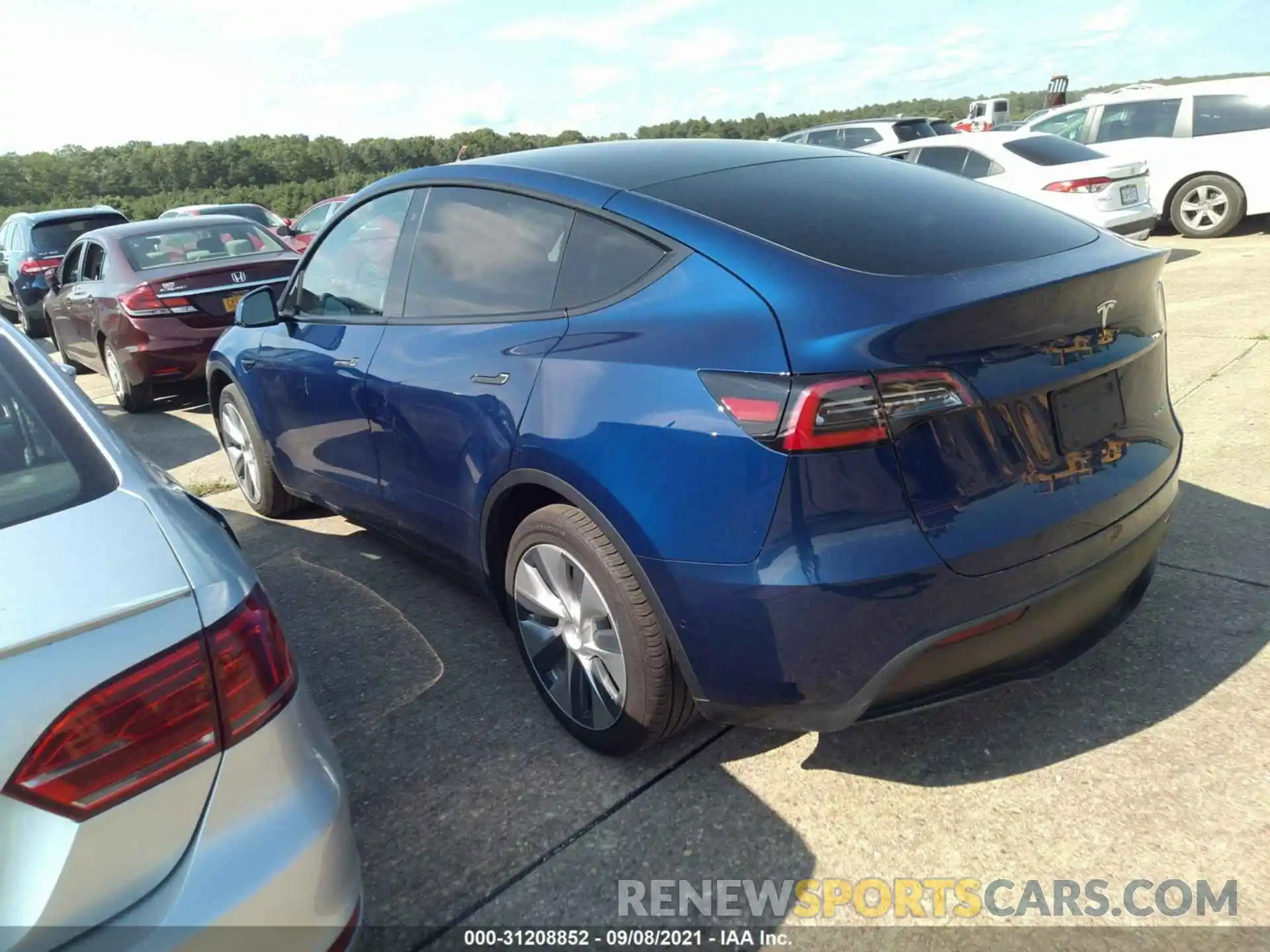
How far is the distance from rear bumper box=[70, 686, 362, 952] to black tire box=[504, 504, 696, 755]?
2.86 ft

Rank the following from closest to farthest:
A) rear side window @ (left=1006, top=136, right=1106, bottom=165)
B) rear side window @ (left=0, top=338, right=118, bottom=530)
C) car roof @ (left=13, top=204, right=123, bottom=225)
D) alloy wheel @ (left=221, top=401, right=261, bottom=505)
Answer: rear side window @ (left=0, top=338, right=118, bottom=530), alloy wheel @ (left=221, top=401, right=261, bottom=505), rear side window @ (left=1006, top=136, right=1106, bottom=165), car roof @ (left=13, top=204, right=123, bottom=225)

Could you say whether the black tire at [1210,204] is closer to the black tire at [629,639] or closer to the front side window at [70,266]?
the black tire at [629,639]

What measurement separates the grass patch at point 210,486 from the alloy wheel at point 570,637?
3.37m

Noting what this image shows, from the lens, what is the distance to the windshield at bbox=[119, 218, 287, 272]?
311 inches

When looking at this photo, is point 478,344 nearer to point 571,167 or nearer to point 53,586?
point 571,167

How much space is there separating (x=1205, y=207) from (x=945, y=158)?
369 centimetres

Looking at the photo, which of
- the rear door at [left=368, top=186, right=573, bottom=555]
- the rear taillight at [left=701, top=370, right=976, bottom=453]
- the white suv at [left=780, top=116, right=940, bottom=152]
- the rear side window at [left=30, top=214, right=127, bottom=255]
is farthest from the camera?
the white suv at [left=780, top=116, right=940, bottom=152]

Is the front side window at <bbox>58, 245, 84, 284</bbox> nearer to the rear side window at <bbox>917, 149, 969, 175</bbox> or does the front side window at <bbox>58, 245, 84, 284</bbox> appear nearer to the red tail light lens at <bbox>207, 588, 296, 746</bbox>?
the rear side window at <bbox>917, 149, 969, 175</bbox>

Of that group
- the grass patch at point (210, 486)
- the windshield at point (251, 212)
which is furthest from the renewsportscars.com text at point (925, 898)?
the windshield at point (251, 212)

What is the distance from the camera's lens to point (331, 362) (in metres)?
3.62

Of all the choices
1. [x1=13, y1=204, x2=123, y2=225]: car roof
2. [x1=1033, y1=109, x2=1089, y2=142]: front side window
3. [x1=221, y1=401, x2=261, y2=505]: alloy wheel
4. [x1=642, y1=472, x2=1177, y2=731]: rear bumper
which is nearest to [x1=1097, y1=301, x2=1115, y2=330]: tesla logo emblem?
[x1=642, y1=472, x2=1177, y2=731]: rear bumper

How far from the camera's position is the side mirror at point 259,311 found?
4.03 meters

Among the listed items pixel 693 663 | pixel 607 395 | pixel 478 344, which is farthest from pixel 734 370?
pixel 478 344

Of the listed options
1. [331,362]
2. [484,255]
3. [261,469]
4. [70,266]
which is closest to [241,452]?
[261,469]
